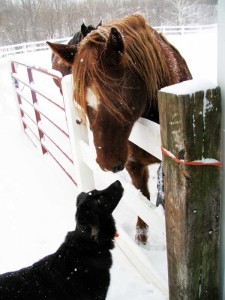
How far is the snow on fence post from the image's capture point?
118cm

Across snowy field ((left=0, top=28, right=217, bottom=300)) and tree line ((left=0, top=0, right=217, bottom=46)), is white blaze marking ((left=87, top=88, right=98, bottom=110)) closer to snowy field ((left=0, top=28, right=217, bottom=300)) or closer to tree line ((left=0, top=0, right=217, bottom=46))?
snowy field ((left=0, top=28, right=217, bottom=300))

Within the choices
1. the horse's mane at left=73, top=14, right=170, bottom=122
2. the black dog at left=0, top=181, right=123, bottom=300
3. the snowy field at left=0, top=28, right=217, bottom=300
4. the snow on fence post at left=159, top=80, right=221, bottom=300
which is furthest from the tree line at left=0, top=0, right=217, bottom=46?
the snow on fence post at left=159, top=80, right=221, bottom=300

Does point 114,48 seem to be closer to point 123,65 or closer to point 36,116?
point 123,65

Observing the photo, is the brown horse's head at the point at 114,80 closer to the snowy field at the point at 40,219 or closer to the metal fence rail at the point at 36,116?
the snowy field at the point at 40,219

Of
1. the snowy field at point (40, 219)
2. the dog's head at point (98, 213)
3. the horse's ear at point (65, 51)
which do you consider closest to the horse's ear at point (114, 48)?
the horse's ear at point (65, 51)

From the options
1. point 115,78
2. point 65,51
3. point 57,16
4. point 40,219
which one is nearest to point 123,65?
point 115,78

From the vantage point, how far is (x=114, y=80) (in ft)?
5.83

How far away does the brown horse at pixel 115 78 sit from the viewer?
1.76 meters

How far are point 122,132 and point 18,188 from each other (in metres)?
2.96

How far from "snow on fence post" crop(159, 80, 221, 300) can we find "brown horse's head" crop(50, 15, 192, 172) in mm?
512

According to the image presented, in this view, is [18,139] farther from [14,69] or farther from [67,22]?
[67,22]

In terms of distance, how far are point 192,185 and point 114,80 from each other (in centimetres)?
81

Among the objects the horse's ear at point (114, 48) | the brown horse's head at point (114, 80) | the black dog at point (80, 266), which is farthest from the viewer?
the black dog at point (80, 266)

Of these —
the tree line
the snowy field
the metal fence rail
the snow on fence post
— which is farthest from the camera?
the tree line
